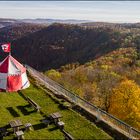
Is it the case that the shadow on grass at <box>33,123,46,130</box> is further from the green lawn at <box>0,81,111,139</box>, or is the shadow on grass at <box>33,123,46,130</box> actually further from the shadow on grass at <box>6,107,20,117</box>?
the shadow on grass at <box>6,107,20,117</box>

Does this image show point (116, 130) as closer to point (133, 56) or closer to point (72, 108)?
point (72, 108)

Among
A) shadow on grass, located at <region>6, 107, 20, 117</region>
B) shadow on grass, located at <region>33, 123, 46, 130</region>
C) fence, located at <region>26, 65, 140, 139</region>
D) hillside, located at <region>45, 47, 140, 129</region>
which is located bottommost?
hillside, located at <region>45, 47, 140, 129</region>

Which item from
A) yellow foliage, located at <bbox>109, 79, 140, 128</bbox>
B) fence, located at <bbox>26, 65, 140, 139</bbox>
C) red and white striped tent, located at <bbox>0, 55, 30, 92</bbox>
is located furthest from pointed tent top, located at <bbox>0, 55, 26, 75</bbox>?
yellow foliage, located at <bbox>109, 79, 140, 128</bbox>

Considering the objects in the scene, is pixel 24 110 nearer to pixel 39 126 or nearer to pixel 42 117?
pixel 42 117

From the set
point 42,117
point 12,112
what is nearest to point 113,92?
point 12,112

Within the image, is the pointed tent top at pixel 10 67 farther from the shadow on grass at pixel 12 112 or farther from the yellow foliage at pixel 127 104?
the yellow foliage at pixel 127 104

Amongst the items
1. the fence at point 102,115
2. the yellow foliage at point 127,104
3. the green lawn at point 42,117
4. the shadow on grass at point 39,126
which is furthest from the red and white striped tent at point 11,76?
the yellow foliage at point 127,104
